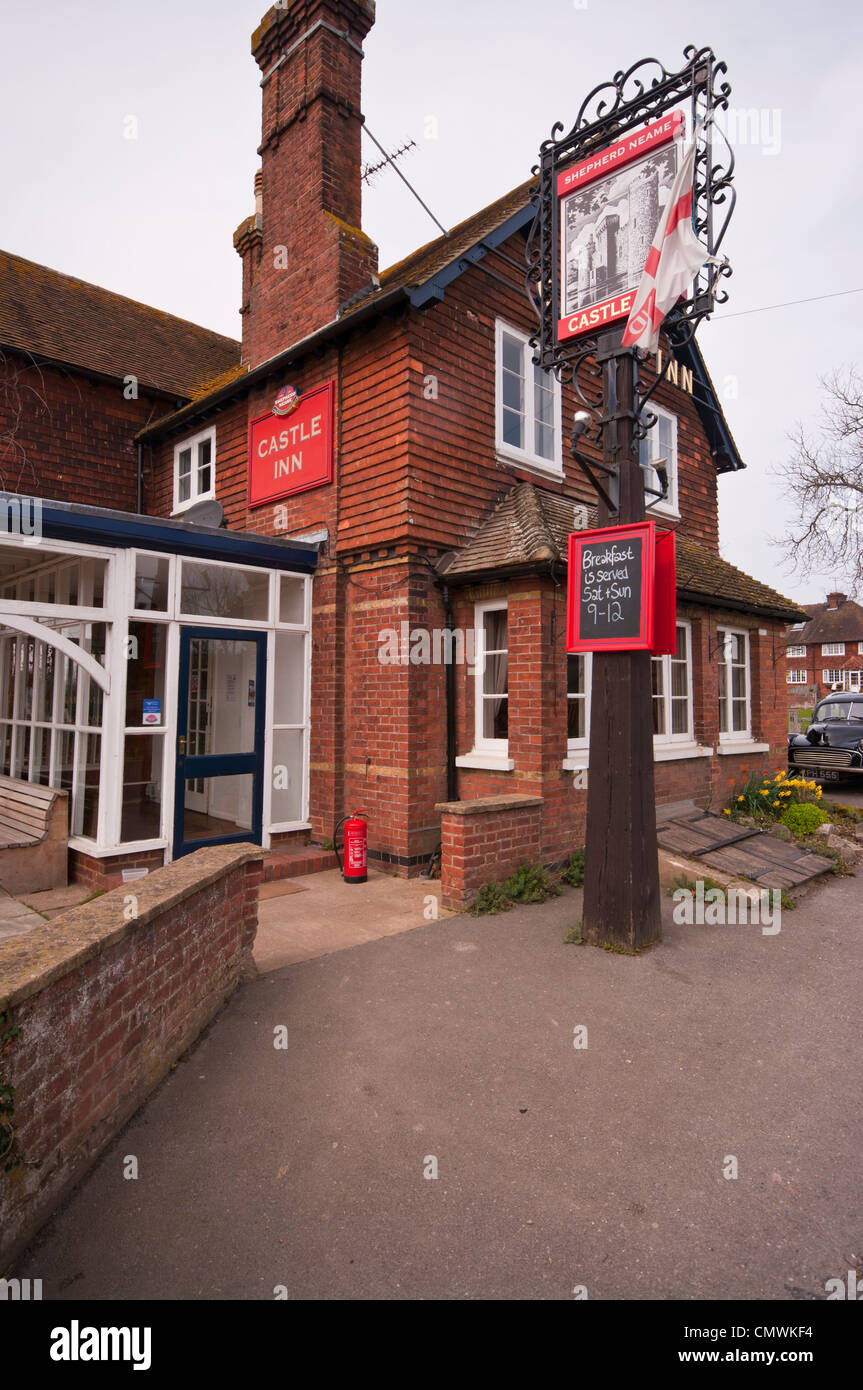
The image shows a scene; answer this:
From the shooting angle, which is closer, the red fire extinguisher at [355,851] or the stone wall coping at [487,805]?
the stone wall coping at [487,805]

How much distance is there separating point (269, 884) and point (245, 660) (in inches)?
105

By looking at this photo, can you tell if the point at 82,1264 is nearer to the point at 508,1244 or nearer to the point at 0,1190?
the point at 0,1190

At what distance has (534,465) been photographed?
946 centimetres

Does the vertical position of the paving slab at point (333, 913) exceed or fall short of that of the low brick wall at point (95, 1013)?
it falls short

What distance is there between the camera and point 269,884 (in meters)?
7.49

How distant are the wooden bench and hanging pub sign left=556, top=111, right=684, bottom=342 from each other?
21.7 feet

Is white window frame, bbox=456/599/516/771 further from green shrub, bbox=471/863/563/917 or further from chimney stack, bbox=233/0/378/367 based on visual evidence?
chimney stack, bbox=233/0/378/367

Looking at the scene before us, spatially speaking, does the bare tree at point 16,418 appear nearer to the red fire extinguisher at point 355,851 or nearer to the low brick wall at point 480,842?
the red fire extinguisher at point 355,851

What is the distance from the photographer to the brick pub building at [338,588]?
7.36 metres

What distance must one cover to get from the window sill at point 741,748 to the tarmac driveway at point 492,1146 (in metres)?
5.65
